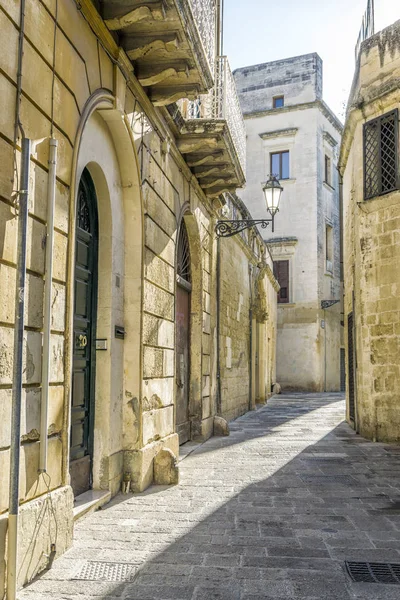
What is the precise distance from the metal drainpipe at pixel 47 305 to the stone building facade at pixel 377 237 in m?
7.60

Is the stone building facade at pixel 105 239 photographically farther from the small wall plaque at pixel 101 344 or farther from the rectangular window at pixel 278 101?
the rectangular window at pixel 278 101

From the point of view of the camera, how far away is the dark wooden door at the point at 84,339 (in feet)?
16.7

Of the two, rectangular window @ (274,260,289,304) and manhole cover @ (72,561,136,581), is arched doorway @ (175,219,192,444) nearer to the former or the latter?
manhole cover @ (72,561,136,581)

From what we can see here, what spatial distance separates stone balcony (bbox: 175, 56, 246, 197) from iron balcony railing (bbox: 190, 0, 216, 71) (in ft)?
3.33

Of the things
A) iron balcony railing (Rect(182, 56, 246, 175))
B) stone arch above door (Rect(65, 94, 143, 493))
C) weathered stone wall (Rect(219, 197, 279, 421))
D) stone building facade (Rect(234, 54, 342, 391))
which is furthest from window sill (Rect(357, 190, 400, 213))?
stone building facade (Rect(234, 54, 342, 391))

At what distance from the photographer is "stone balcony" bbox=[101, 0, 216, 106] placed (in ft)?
16.3

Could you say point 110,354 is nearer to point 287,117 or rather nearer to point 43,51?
point 43,51

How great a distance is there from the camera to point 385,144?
10695mm

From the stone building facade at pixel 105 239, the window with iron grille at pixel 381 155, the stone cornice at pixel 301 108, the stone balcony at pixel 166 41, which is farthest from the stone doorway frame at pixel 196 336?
the stone cornice at pixel 301 108

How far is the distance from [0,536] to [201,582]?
122 cm

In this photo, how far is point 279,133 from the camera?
2664cm

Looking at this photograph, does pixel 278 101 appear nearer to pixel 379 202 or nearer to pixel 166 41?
pixel 379 202

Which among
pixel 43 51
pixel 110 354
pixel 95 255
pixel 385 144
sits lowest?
pixel 110 354

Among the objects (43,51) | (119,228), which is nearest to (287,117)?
(119,228)
